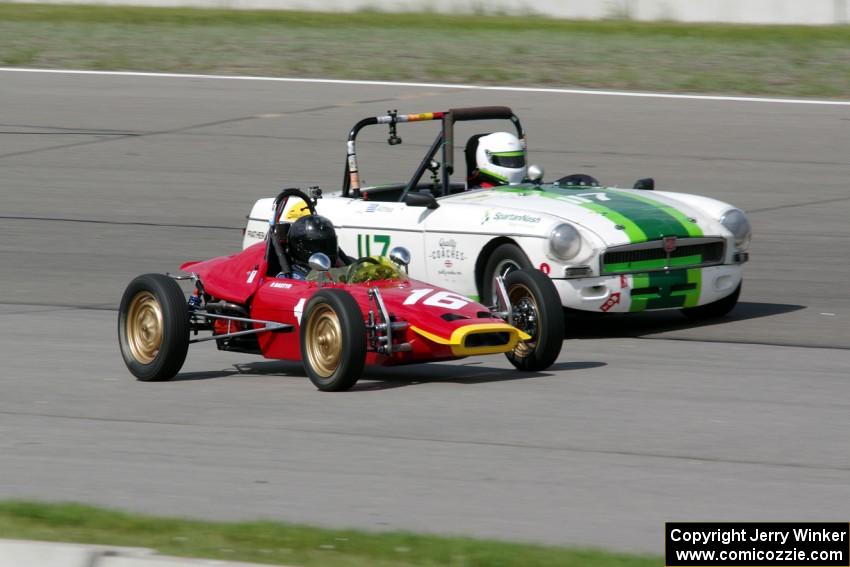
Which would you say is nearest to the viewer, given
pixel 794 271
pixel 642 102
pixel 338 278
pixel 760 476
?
pixel 760 476

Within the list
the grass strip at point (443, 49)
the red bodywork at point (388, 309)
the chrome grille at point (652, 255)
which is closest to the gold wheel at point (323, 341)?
the red bodywork at point (388, 309)

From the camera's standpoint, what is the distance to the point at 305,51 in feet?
89.4

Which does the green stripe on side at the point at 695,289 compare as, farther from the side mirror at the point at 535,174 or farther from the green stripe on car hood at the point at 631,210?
the side mirror at the point at 535,174

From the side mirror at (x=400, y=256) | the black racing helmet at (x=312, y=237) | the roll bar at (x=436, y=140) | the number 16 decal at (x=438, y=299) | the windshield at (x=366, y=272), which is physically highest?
the roll bar at (x=436, y=140)

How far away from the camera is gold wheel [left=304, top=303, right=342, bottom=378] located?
30.8 feet

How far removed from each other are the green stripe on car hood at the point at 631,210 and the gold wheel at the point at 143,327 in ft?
10.7

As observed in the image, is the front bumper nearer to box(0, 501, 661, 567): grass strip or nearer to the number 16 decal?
the number 16 decal

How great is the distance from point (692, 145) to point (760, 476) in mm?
13429

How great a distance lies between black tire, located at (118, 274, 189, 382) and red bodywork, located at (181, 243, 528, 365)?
502mm

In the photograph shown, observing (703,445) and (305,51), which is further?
(305,51)

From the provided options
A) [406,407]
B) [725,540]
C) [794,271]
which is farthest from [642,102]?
[725,540]

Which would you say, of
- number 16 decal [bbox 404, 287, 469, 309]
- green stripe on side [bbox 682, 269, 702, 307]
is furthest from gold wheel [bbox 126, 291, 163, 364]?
green stripe on side [bbox 682, 269, 702, 307]

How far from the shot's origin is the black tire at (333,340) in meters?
9.11

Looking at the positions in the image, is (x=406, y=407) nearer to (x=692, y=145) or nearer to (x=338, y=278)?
(x=338, y=278)
